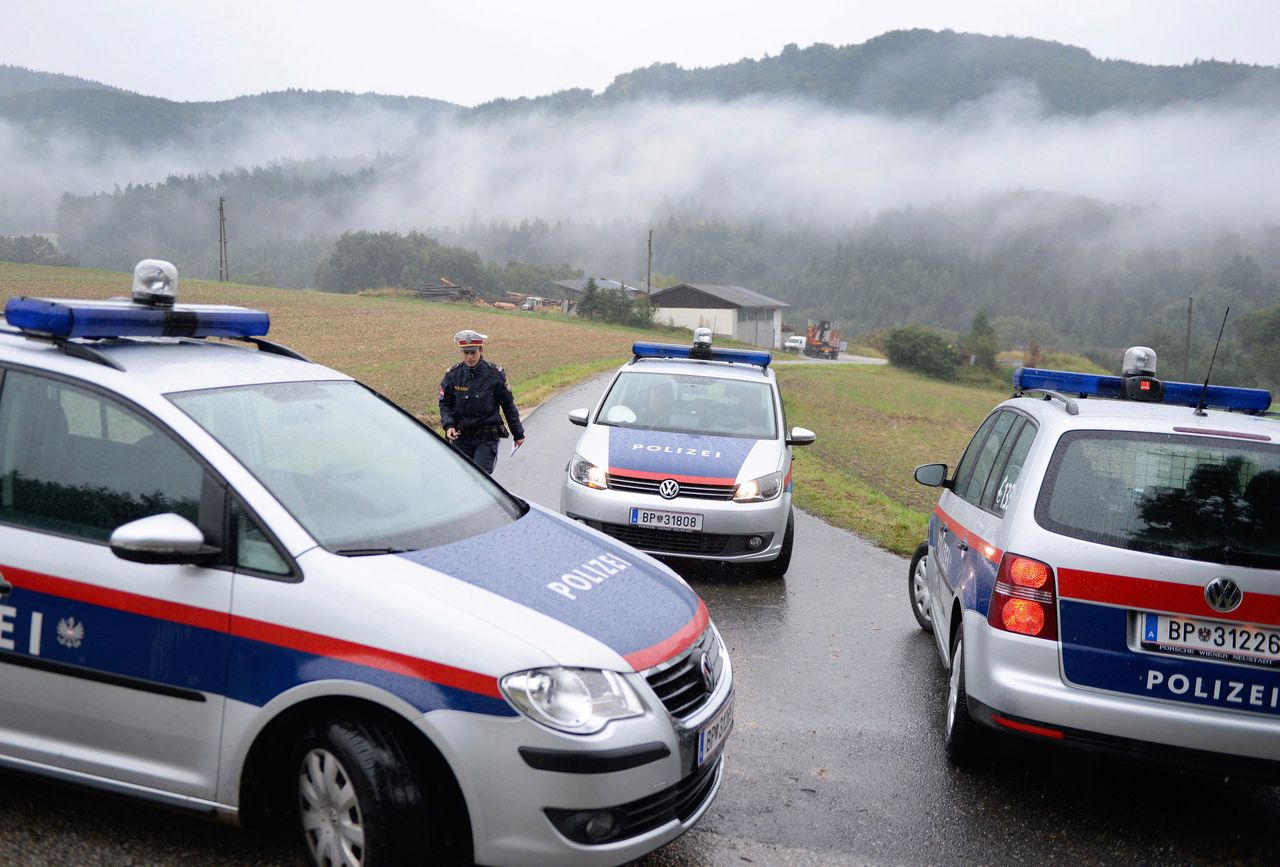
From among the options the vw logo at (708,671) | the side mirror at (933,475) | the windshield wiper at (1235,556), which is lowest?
the vw logo at (708,671)

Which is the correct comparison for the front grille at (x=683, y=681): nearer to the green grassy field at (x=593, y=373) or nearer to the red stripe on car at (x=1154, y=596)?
the red stripe on car at (x=1154, y=596)

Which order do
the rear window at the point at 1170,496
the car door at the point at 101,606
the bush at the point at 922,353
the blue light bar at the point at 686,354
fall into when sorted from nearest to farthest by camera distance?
the car door at the point at 101,606, the rear window at the point at 1170,496, the blue light bar at the point at 686,354, the bush at the point at 922,353

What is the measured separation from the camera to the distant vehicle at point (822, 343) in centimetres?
9131

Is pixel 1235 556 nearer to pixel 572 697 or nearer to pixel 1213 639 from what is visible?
pixel 1213 639

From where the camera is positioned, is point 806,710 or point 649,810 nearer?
point 649,810

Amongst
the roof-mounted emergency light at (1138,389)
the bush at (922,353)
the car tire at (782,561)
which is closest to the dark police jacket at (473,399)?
the car tire at (782,561)

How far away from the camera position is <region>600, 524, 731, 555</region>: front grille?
792 centimetres

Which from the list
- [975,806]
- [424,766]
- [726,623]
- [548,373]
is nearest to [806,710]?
[975,806]

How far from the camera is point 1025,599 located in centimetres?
416

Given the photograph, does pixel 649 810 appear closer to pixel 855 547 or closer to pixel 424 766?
pixel 424 766

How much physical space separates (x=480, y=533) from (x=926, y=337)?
84990 millimetres

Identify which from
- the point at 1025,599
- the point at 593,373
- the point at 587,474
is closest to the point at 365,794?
the point at 1025,599

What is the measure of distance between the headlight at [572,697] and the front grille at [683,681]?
0.14 m

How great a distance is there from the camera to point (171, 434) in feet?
11.1
